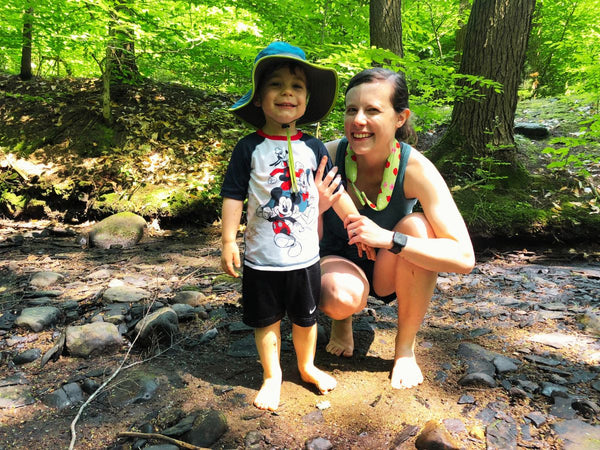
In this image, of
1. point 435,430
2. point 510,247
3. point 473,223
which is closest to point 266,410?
point 435,430

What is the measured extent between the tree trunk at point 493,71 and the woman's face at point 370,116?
10.2 feet

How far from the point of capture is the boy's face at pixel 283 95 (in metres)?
1.82

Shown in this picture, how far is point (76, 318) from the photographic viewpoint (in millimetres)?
2680

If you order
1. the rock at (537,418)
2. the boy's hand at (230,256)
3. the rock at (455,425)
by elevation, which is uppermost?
the boy's hand at (230,256)

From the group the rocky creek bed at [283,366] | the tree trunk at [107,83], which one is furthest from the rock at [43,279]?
the tree trunk at [107,83]

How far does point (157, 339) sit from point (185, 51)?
178 inches

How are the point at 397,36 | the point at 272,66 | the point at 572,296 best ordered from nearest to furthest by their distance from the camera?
the point at 272,66
the point at 572,296
the point at 397,36

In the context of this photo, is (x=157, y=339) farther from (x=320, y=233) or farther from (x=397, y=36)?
(x=397, y=36)

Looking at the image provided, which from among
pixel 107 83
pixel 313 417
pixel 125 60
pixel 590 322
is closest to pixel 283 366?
pixel 313 417

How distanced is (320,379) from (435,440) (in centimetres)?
61

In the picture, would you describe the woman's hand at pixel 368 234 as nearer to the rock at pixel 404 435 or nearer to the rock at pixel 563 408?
the rock at pixel 404 435

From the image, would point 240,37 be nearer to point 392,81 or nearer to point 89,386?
point 392,81

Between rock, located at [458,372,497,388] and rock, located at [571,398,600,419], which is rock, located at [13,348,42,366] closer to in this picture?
rock, located at [458,372,497,388]

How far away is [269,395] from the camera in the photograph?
1.88 meters
